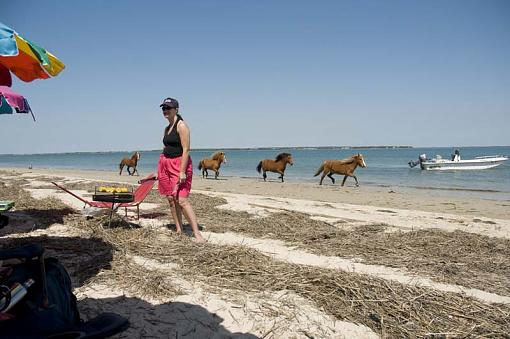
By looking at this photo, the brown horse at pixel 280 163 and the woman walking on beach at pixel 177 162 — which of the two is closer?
the woman walking on beach at pixel 177 162

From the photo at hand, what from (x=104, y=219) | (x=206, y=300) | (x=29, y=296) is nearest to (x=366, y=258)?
(x=206, y=300)

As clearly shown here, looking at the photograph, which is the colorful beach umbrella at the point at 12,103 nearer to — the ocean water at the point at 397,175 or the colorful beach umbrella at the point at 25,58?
the colorful beach umbrella at the point at 25,58

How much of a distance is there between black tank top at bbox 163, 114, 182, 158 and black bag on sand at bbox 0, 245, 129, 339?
2714 mm

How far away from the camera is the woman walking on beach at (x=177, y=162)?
452cm

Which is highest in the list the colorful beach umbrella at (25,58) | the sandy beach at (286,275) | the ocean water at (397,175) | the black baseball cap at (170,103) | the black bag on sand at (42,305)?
the colorful beach umbrella at (25,58)

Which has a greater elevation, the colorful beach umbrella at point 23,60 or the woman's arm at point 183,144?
the colorful beach umbrella at point 23,60

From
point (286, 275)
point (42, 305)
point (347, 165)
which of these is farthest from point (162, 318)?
point (347, 165)

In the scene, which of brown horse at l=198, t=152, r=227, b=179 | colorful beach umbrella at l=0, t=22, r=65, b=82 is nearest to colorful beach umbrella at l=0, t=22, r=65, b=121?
colorful beach umbrella at l=0, t=22, r=65, b=82

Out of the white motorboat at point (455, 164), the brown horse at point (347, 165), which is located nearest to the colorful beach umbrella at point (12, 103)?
the brown horse at point (347, 165)

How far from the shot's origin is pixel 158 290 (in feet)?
9.80

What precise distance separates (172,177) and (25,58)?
2.14 meters

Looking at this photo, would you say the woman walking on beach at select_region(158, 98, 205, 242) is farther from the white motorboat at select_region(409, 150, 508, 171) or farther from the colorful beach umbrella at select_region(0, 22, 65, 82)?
the white motorboat at select_region(409, 150, 508, 171)

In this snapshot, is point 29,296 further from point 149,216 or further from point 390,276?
point 149,216

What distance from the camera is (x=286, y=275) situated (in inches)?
131
